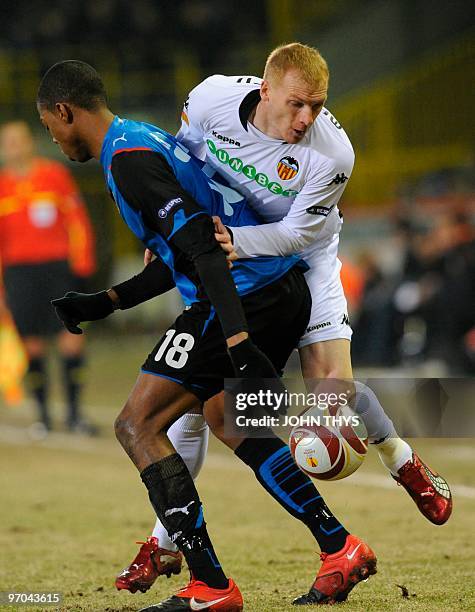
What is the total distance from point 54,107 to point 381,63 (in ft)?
46.2

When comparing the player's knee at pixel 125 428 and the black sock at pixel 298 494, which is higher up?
the player's knee at pixel 125 428

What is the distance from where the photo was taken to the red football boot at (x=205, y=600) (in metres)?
3.94

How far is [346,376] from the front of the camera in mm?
4461

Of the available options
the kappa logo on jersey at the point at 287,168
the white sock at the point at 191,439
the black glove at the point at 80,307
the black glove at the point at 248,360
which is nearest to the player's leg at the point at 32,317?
the white sock at the point at 191,439

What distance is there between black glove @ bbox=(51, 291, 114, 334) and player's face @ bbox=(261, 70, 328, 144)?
0.98 meters

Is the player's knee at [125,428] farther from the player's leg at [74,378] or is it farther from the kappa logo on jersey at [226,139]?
the player's leg at [74,378]

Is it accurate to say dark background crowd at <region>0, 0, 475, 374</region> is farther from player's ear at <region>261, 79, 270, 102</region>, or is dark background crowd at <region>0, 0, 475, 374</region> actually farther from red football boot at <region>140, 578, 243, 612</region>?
red football boot at <region>140, 578, 243, 612</region>

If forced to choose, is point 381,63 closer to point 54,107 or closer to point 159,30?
point 159,30

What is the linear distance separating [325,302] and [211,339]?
0.68m

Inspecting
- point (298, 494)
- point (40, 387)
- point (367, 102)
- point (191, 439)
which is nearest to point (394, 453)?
point (298, 494)

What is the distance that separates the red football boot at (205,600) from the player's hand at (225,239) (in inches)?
45.4

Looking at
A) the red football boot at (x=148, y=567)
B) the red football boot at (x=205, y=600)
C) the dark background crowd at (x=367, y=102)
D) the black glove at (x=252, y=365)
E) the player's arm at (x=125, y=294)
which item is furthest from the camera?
the dark background crowd at (x=367, y=102)

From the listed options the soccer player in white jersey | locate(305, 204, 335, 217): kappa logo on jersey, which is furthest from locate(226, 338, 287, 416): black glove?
locate(305, 204, 335, 217): kappa logo on jersey

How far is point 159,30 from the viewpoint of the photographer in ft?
79.6
